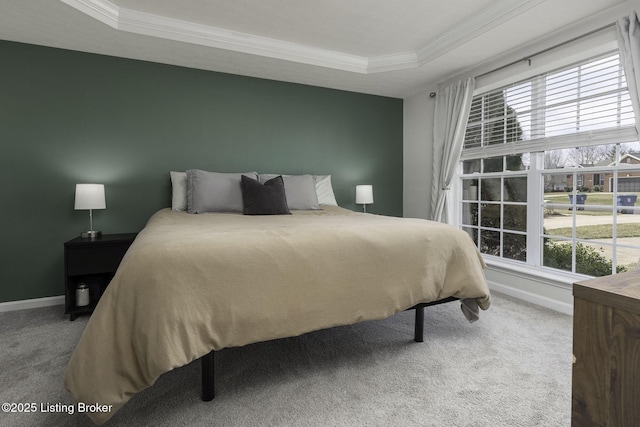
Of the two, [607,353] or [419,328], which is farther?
[419,328]

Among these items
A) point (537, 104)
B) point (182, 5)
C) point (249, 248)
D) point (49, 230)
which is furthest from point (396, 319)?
point (49, 230)

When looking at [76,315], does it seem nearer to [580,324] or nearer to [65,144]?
[65,144]

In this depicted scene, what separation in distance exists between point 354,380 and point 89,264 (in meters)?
2.34

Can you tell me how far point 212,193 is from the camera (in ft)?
10.3

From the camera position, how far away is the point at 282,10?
275 centimetres

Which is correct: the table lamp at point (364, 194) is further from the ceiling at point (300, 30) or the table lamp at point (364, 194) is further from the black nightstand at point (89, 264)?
the black nightstand at point (89, 264)

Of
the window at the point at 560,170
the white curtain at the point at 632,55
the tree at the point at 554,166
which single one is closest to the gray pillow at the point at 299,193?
the window at the point at 560,170

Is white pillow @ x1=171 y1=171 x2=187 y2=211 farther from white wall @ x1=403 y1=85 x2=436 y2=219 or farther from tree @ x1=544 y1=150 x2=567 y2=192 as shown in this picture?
tree @ x1=544 y1=150 x2=567 y2=192

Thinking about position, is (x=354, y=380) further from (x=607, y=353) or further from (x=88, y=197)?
(x=88, y=197)

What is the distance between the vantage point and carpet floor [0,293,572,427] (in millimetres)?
1452

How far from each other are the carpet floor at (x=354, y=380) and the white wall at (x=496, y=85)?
48cm

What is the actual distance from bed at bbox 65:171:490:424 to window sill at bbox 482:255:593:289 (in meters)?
1.21

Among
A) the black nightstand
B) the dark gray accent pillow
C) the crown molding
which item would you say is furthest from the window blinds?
the black nightstand

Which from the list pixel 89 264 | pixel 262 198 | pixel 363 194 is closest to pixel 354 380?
pixel 262 198
